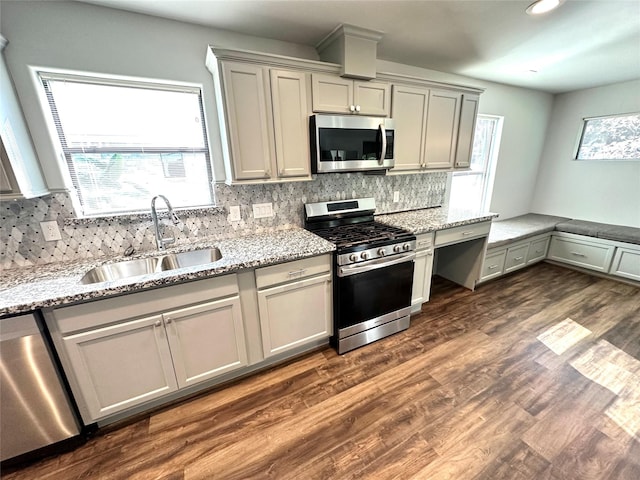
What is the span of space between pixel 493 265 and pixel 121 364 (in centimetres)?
374

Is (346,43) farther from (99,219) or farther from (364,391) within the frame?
(364,391)

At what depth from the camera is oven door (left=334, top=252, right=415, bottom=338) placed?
6.49 ft

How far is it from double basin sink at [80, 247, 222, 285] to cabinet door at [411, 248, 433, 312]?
1.74 m

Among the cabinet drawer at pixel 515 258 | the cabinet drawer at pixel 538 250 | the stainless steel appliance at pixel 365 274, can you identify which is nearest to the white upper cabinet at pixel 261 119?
the stainless steel appliance at pixel 365 274

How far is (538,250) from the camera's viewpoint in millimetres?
3699

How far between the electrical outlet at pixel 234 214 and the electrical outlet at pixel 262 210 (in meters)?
0.13

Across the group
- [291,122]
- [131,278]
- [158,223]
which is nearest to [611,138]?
[291,122]

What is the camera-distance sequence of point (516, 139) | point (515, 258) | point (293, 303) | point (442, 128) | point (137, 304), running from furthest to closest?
1. point (516, 139)
2. point (515, 258)
3. point (442, 128)
4. point (293, 303)
5. point (137, 304)

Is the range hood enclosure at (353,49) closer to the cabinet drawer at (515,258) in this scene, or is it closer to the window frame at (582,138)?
the cabinet drawer at (515,258)

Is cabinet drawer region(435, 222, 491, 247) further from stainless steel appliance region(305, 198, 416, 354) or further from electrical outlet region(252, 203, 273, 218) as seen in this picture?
electrical outlet region(252, 203, 273, 218)

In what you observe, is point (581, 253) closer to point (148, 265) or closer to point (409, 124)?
point (409, 124)

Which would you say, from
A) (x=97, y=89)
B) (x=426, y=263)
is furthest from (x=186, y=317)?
(x=426, y=263)

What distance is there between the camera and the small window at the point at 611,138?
3.38m

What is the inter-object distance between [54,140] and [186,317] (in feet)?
4.61
